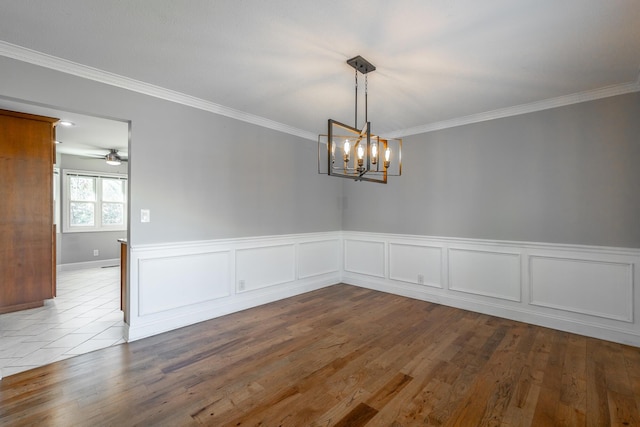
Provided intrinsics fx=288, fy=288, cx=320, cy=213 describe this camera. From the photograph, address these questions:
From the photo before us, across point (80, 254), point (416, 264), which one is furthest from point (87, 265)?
point (416, 264)

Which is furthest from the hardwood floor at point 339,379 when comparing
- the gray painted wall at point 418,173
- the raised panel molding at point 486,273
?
the gray painted wall at point 418,173

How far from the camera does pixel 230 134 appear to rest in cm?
375

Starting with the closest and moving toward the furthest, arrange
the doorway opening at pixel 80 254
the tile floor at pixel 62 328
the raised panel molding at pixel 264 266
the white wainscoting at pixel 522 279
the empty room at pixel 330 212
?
the empty room at pixel 330 212 → the tile floor at pixel 62 328 → the doorway opening at pixel 80 254 → the white wainscoting at pixel 522 279 → the raised panel molding at pixel 264 266

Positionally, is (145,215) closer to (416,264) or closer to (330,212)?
(330,212)

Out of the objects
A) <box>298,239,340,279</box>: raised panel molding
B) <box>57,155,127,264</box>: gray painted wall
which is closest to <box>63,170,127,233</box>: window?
<box>57,155,127,264</box>: gray painted wall

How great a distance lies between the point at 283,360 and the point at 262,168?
254 cm

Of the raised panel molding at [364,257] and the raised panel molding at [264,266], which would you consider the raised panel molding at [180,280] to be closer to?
the raised panel molding at [264,266]

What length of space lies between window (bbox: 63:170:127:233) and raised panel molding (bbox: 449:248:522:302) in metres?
7.40

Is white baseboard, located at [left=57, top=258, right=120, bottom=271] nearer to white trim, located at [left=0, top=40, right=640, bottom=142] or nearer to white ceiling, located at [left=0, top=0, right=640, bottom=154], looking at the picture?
white trim, located at [left=0, top=40, right=640, bottom=142]

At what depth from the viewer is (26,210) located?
3.90m

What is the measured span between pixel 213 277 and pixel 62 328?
5.55 feet

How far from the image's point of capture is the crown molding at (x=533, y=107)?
A: 9.64 feet

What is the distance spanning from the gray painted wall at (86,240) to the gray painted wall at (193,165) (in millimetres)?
4877

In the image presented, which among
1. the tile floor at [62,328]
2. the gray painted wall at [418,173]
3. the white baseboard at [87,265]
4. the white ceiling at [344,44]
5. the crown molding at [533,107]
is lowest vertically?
the tile floor at [62,328]
